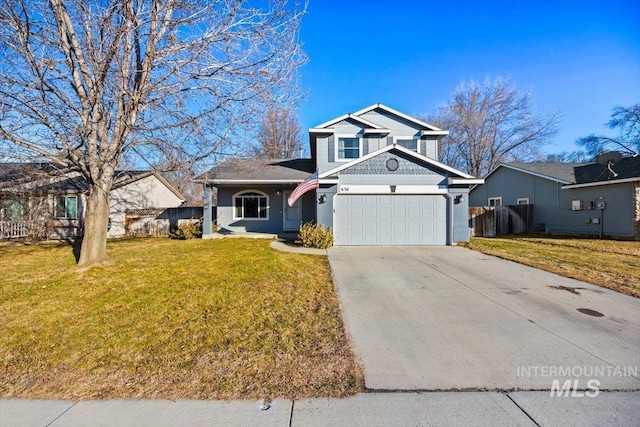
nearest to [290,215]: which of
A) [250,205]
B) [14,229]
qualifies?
[250,205]

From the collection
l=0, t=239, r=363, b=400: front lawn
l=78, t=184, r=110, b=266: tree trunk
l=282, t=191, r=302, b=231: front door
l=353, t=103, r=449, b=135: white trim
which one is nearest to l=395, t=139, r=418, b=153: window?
l=353, t=103, r=449, b=135: white trim

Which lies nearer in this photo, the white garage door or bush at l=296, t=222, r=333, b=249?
bush at l=296, t=222, r=333, b=249

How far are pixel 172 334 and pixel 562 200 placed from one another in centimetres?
2046

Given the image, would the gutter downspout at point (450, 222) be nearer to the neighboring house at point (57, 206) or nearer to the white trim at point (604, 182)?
the white trim at point (604, 182)

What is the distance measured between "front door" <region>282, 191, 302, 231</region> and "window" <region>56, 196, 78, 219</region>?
11.6 metres

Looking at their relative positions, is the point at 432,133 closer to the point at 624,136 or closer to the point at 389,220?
the point at 389,220

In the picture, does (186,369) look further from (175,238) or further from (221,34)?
(175,238)

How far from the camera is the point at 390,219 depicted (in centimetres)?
1141

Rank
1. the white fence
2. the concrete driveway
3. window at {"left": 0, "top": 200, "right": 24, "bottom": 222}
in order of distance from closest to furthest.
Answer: the concrete driveway < the white fence < window at {"left": 0, "top": 200, "right": 24, "bottom": 222}

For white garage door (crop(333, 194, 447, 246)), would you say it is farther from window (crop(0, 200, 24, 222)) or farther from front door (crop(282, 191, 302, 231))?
window (crop(0, 200, 24, 222))

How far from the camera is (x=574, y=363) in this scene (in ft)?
9.91

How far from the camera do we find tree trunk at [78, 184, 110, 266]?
657cm

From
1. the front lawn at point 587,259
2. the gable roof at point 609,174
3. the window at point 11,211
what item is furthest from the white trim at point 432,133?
the window at point 11,211

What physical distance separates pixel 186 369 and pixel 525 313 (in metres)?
4.93
